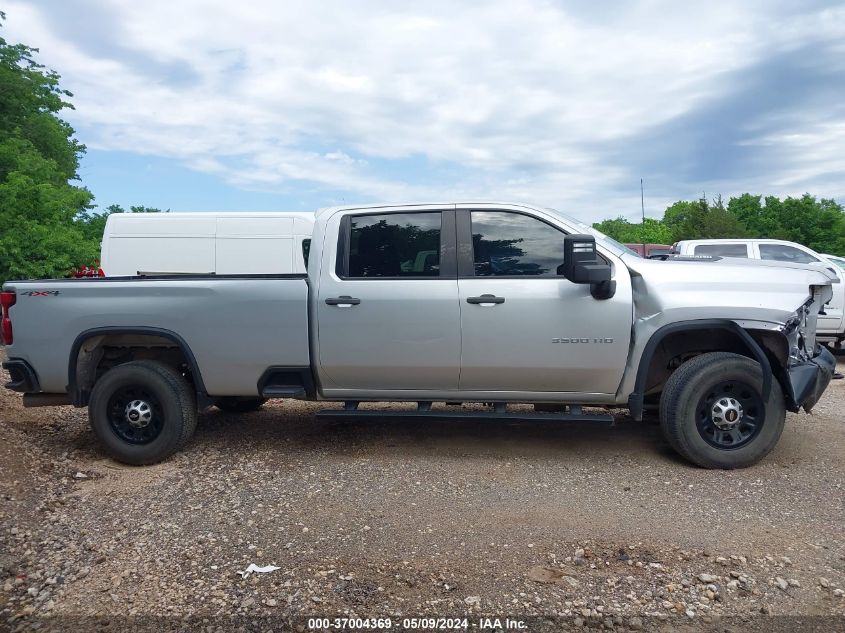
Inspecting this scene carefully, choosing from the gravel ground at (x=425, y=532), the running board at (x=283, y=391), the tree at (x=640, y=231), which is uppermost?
the tree at (x=640, y=231)

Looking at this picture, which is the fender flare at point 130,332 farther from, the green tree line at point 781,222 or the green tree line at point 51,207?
the green tree line at point 781,222

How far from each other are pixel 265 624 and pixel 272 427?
3.39 meters

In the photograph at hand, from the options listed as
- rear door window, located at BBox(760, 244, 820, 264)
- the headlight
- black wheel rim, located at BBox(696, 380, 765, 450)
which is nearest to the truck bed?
black wheel rim, located at BBox(696, 380, 765, 450)

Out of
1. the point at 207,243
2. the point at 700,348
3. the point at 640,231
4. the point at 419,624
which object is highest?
the point at 640,231

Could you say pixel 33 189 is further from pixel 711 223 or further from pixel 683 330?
pixel 711 223

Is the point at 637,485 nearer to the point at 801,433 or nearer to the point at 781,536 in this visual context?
the point at 781,536

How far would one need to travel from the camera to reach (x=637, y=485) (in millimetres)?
4559

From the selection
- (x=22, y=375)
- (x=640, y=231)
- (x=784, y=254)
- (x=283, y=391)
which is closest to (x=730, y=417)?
(x=283, y=391)

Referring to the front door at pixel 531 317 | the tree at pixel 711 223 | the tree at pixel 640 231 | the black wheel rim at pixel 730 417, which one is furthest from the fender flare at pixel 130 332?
the tree at pixel 640 231

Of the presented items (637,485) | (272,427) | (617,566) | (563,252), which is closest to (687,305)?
(563,252)

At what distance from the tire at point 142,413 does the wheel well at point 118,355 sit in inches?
6.8

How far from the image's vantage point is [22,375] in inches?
206

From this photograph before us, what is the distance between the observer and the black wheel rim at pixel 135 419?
5168 mm

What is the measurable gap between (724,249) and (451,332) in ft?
27.3
